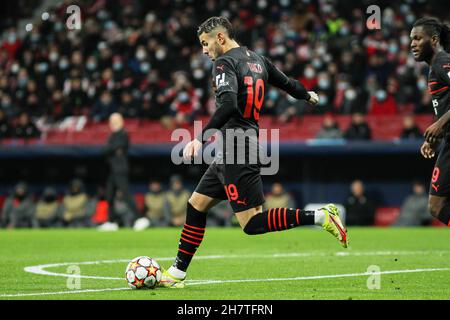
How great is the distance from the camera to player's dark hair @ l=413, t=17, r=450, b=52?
27.2 ft

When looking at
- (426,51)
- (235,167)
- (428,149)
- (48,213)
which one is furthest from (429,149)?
(48,213)

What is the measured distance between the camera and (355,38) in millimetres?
23562

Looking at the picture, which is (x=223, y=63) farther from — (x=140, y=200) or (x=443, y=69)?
(x=140, y=200)

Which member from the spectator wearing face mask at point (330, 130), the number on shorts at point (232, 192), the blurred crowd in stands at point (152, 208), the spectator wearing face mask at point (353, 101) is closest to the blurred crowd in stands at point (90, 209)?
the blurred crowd in stands at point (152, 208)

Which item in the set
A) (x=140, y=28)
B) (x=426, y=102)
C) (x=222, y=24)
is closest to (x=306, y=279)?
(x=222, y=24)

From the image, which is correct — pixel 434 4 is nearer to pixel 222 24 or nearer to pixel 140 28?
pixel 140 28

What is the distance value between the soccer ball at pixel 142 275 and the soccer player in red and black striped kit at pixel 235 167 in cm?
16

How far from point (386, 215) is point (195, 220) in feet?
47.0

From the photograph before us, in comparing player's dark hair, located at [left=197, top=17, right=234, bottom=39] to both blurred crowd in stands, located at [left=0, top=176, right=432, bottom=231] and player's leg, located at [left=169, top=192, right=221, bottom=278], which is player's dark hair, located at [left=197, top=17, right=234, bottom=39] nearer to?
player's leg, located at [left=169, top=192, right=221, bottom=278]

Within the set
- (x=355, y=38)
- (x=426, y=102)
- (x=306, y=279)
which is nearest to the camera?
(x=306, y=279)

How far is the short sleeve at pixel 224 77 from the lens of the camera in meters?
7.54

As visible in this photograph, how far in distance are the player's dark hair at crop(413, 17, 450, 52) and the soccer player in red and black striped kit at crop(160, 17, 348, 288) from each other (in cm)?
149

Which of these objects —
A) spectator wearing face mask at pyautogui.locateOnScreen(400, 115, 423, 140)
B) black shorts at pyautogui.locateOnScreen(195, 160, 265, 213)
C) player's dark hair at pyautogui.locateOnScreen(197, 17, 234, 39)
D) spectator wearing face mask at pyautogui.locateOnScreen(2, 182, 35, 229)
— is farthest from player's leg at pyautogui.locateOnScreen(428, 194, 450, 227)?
spectator wearing face mask at pyautogui.locateOnScreen(2, 182, 35, 229)
